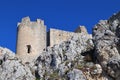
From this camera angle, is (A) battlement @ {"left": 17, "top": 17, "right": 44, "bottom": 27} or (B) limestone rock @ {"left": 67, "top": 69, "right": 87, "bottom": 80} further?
(A) battlement @ {"left": 17, "top": 17, "right": 44, "bottom": 27}

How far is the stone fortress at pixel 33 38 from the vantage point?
39656 mm

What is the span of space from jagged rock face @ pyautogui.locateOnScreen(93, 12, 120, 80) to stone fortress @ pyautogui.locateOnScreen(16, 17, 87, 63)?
11014 millimetres

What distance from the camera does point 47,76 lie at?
96.4 feet

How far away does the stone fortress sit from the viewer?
130ft

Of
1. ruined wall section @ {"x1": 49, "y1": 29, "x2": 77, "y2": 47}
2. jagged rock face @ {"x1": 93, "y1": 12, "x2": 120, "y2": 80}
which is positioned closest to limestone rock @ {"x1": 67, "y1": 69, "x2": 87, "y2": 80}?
jagged rock face @ {"x1": 93, "y1": 12, "x2": 120, "y2": 80}

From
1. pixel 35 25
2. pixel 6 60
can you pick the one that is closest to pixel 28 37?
pixel 35 25

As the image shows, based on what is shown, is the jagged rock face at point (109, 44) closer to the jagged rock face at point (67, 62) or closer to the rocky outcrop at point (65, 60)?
the jagged rock face at point (67, 62)

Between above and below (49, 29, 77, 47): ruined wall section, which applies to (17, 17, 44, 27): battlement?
above

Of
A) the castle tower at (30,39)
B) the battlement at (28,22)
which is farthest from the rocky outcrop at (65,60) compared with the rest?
the battlement at (28,22)

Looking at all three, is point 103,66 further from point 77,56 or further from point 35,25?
point 35,25

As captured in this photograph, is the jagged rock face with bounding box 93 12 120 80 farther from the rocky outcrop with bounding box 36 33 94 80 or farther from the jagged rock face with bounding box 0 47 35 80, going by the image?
the jagged rock face with bounding box 0 47 35 80

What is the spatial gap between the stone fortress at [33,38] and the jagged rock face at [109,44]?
11.0 meters

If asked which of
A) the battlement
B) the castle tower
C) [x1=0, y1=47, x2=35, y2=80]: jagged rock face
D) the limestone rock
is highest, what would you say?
the battlement

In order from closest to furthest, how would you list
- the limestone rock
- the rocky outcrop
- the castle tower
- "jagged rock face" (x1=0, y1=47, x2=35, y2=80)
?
the limestone rock, the rocky outcrop, "jagged rock face" (x1=0, y1=47, x2=35, y2=80), the castle tower
